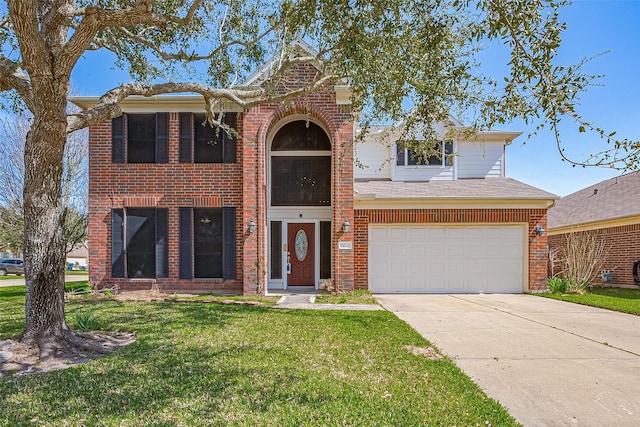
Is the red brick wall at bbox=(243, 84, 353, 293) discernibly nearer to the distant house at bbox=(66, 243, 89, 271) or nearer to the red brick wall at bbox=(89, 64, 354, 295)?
the red brick wall at bbox=(89, 64, 354, 295)

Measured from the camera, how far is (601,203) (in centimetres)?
1603

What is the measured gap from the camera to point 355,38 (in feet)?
17.2

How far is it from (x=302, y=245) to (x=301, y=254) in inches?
10.9

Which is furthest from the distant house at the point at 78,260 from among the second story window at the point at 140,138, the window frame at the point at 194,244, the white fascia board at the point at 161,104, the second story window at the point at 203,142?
the second story window at the point at 203,142

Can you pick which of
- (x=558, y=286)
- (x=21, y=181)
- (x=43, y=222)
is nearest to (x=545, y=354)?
(x=43, y=222)

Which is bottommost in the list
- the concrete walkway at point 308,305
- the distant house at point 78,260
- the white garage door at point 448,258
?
the distant house at point 78,260

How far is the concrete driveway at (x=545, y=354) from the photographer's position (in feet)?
12.0

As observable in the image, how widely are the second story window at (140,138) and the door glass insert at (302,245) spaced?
14.8 ft

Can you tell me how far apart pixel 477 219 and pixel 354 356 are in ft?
27.1

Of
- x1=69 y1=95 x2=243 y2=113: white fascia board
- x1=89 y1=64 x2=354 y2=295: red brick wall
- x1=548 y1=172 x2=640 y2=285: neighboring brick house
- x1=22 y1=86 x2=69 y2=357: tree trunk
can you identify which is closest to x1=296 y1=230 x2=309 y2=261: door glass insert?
x1=89 y1=64 x2=354 y2=295: red brick wall

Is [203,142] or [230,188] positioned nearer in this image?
[230,188]

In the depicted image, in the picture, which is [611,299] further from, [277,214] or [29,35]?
[29,35]

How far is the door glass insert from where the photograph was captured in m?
11.9

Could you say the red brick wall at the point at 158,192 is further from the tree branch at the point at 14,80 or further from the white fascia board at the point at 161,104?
the tree branch at the point at 14,80
